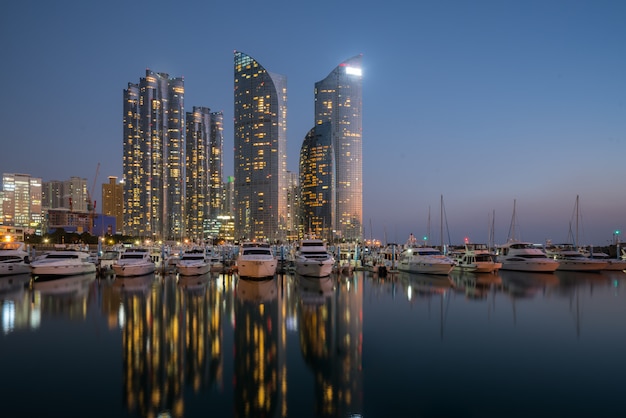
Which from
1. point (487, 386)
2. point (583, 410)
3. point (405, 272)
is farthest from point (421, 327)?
point (405, 272)

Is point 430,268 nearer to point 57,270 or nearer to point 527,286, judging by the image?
point 527,286

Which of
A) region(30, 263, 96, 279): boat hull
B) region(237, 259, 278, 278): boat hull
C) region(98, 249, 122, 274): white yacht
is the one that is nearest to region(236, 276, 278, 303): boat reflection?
region(237, 259, 278, 278): boat hull

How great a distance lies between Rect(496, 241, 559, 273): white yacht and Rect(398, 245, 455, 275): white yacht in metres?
12.2

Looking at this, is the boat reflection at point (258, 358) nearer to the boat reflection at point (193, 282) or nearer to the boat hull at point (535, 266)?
the boat reflection at point (193, 282)

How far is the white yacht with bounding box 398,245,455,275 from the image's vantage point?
165 feet

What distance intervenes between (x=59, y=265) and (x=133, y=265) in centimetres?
748

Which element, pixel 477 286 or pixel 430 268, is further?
pixel 430 268

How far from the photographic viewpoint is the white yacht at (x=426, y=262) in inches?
1980

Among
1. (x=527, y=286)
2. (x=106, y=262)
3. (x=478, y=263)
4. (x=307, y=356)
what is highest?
(x=106, y=262)

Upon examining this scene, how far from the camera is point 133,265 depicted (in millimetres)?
45219

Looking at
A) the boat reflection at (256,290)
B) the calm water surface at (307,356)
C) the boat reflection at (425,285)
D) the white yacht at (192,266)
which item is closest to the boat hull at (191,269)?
the white yacht at (192,266)

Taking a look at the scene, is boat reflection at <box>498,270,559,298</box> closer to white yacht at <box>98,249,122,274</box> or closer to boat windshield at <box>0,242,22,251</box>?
white yacht at <box>98,249,122,274</box>

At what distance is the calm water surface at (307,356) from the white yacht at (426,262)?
17833 mm

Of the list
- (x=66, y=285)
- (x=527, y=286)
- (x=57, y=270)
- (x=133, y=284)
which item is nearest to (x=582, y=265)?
(x=527, y=286)
